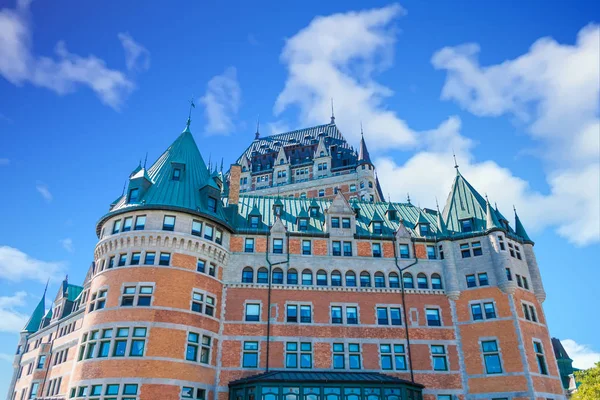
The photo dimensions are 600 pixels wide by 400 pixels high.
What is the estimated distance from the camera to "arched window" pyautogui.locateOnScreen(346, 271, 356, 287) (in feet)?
145

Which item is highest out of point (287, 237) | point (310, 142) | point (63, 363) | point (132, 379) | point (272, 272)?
point (310, 142)

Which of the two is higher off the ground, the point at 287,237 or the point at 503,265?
the point at 287,237

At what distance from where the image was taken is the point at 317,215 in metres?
49.3

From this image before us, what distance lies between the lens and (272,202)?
51.6m

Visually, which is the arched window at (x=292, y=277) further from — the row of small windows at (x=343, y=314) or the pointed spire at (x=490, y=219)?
the pointed spire at (x=490, y=219)

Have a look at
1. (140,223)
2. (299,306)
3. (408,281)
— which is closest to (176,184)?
(140,223)

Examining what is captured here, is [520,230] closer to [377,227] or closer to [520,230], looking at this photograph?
[520,230]

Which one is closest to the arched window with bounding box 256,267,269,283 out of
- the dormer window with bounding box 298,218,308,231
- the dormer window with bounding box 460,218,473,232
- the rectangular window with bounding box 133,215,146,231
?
the dormer window with bounding box 298,218,308,231

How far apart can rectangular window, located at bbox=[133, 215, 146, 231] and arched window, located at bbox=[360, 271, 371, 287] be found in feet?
64.6

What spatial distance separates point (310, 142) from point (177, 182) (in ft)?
168

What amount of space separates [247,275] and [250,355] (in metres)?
7.04

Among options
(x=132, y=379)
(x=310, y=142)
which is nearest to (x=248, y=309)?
(x=132, y=379)

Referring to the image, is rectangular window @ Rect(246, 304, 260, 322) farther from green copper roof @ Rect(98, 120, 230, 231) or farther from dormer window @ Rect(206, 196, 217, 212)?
dormer window @ Rect(206, 196, 217, 212)

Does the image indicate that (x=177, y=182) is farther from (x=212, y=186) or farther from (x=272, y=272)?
(x=272, y=272)
